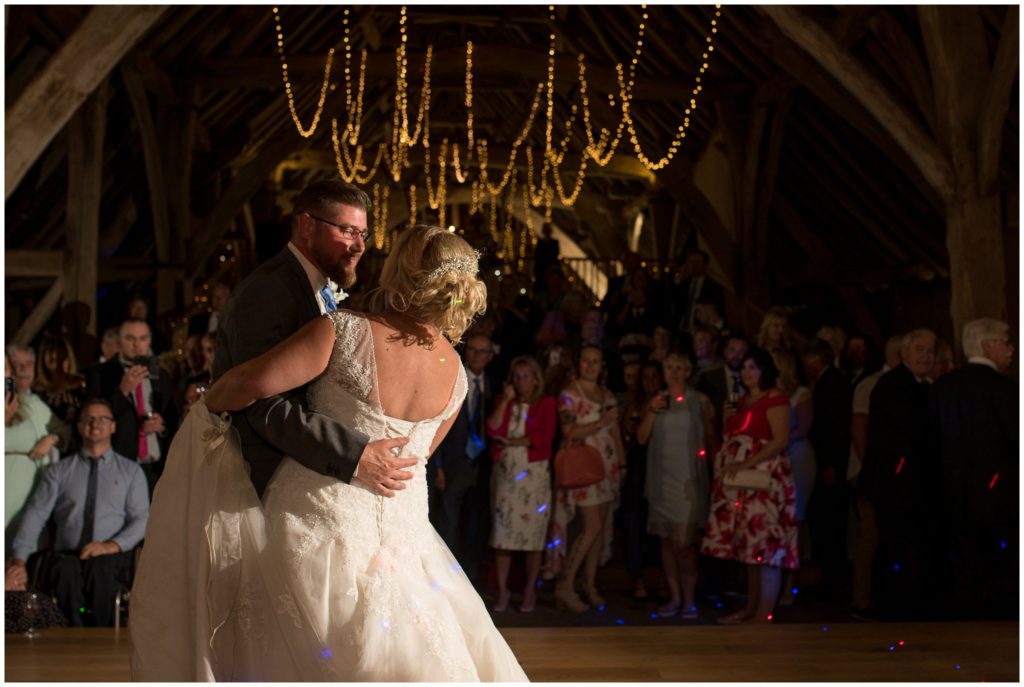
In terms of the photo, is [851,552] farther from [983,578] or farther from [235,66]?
[235,66]

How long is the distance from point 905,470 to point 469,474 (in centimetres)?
195

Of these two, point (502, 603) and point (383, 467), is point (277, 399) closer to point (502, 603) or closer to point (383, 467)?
point (383, 467)

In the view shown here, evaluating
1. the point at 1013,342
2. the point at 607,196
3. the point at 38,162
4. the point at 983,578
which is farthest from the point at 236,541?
the point at 607,196

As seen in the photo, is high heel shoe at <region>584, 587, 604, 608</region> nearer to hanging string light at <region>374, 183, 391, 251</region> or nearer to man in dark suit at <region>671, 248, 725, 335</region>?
man in dark suit at <region>671, 248, 725, 335</region>

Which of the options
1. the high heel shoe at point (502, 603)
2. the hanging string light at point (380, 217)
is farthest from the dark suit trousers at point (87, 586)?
the hanging string light at point (380, 217)

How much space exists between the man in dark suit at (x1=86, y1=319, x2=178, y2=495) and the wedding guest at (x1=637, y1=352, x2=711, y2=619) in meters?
2.25

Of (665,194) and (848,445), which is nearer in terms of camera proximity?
(848,445)

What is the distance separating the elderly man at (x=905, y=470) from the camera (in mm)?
5461

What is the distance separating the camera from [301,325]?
8.83ft

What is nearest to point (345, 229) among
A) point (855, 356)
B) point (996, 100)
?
point (996, 100)

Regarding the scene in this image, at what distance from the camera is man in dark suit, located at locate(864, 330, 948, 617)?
5.46 meters

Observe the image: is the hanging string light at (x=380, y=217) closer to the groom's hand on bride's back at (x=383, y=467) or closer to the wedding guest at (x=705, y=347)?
the wedding guest at (x=705, y=347)

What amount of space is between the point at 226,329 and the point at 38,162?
785 centimetres

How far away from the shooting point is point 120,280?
11633 millimetres
